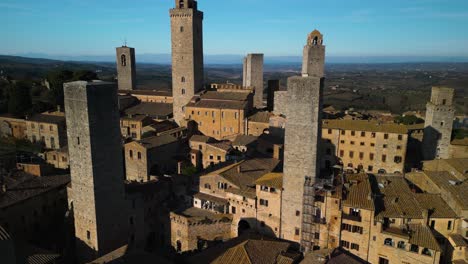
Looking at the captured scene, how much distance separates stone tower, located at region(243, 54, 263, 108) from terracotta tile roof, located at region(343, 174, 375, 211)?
31.7 m

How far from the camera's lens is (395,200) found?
24766 mm

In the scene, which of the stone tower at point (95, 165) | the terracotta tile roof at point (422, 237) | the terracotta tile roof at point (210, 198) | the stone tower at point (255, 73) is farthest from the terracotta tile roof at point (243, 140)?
the terracotta tile roof at point (422, 237)

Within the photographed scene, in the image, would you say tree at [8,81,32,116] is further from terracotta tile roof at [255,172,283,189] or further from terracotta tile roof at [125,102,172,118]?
terracotta tile roof at [255,172,283,189]

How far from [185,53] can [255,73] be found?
14.8 meters

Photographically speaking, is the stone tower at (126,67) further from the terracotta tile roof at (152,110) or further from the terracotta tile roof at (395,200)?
the terracotta tile roof at (395,200)

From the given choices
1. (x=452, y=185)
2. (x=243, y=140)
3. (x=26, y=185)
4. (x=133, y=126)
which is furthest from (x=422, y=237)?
(x=133, y=126)

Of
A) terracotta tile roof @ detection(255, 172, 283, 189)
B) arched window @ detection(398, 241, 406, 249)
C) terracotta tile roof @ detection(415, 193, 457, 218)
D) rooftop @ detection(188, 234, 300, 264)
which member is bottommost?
rooftop @ detection(188, 234, 300, 264)

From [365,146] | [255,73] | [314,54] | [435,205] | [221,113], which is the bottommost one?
[435,205]

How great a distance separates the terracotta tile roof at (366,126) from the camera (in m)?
37.0

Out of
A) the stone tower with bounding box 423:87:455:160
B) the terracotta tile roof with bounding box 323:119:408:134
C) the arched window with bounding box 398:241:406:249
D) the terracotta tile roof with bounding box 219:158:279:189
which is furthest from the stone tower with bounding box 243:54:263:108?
the arched window with bounding box 398:241:406:249

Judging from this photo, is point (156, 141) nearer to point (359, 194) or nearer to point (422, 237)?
point (359, 194)

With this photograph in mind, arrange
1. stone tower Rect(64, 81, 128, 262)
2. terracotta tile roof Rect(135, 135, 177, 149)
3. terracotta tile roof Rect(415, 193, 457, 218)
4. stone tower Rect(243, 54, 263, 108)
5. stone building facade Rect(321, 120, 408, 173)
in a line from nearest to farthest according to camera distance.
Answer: stone tower Rect(64, 81, 128, 262), terracotta tile roof Rect(415, 193, 457, 218), terracotta tile roof Rect(135, 135, 177, 149), stone building facade Rect(321, 120, 408, 173), stone tower Rect(243, 54, 263, 108)

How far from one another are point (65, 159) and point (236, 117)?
2004 cm

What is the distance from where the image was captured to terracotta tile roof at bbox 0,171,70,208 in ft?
78.2
